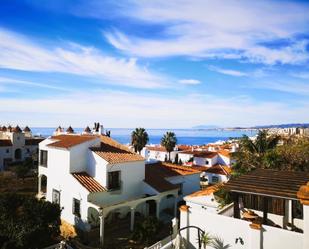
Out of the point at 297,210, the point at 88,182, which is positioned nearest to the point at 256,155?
the point at 297,210

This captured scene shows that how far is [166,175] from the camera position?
3369 centimetres

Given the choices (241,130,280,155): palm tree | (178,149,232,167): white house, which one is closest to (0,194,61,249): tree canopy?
(241,130,280,155): palm tree

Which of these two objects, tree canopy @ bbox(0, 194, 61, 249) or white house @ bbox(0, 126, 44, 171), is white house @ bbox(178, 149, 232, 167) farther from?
tree canopy @ bbox(0, 194, 61, 249)

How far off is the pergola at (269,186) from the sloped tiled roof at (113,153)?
13.8 meters

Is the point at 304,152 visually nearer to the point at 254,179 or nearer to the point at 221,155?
the point at 254,179

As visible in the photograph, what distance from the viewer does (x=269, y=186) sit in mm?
14945

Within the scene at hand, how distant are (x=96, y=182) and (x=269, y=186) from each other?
53.8ft

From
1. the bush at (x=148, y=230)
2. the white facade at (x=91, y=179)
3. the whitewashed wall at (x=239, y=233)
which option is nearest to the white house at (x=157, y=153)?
the white facade at (x=91, y=179)

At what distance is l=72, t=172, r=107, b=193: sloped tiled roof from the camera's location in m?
25.8

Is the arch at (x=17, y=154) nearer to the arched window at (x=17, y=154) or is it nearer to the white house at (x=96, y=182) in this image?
the arched window at (x=17, y=154)

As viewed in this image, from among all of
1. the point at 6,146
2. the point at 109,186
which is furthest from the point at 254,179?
the point at 6,146

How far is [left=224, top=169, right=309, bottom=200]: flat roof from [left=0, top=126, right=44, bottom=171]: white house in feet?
185

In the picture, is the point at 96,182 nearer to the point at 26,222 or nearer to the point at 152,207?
the point at 152,207

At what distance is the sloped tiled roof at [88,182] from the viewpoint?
1014 inches
